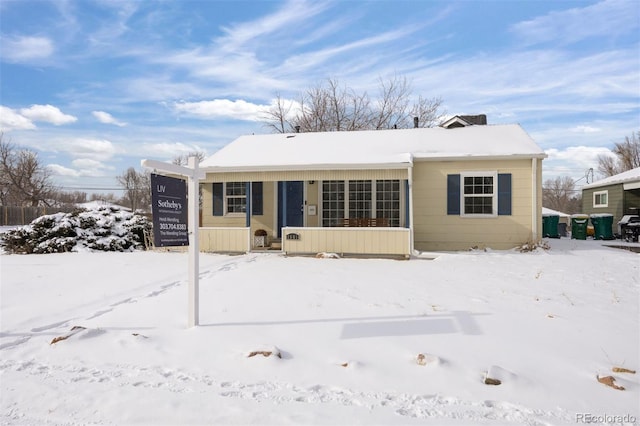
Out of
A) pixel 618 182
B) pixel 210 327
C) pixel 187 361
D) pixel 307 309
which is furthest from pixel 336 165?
pixel 618 182

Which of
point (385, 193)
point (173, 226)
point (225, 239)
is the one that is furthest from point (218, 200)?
point (173, 226)

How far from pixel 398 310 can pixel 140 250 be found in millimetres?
11004

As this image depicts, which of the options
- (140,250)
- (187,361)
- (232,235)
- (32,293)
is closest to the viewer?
(187,361)

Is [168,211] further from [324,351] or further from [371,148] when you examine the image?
[371,148]

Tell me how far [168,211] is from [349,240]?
7.23 m

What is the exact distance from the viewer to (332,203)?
13516mm

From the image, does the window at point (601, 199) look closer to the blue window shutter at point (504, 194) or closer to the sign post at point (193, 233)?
the blue window shutter at point (504, 194)

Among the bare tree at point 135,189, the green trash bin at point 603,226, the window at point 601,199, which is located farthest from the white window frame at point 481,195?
the bare tree at point 135,189

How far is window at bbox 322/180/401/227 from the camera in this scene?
42.9 ft

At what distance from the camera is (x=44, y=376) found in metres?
3.33

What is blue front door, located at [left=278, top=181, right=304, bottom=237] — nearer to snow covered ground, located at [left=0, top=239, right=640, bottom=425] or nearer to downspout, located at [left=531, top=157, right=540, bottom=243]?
snow covered ground, located at [left=0, top=239, right=640, bottom=425]

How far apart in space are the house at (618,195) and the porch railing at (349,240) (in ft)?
44.0

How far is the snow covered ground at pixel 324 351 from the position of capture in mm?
2748

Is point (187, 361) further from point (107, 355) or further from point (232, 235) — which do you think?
point (232, 235)
